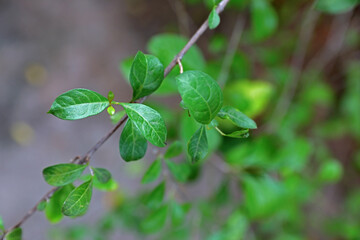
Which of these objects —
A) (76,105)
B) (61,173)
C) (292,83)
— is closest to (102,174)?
(61,173)

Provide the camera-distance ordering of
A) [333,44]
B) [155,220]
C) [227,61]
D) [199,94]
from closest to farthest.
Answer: [199,94]
[155,220]
[227,61]
[333,44]

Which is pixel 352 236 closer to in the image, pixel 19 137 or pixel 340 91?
pixel 340 91

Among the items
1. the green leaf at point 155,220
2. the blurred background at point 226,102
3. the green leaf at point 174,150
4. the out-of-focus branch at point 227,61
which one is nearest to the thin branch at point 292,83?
the blurred background at point 226,102

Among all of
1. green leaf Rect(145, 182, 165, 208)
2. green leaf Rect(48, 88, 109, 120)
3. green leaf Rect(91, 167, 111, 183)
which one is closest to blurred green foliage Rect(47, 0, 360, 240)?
green leaf Rect(145, 182, 165, 208)

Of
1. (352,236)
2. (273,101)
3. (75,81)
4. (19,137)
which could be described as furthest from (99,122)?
(352,236)

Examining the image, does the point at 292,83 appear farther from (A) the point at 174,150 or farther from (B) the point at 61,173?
(B) the point at 61,173

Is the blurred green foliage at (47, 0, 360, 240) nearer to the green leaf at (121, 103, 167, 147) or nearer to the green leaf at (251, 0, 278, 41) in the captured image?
the green leaf at (251, 0, 278, 41)
